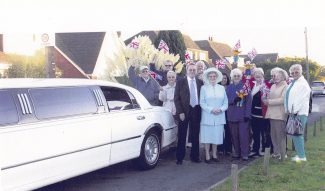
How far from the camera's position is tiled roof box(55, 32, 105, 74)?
3191 cm

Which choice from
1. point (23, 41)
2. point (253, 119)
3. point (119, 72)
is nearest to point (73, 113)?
point (253, 119)

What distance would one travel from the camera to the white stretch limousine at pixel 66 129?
5.43 metres

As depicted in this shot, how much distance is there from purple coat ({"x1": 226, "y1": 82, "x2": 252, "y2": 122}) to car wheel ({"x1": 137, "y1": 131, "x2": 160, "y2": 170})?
63.6 inches

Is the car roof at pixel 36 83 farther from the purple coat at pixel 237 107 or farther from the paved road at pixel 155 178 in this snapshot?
the purple coat at pixel 237 107

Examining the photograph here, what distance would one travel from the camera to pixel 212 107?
8688 mm

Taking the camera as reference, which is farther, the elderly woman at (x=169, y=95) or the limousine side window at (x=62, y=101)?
the elderly woman at (x=169, y=95)

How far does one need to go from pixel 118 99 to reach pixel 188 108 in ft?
5.12

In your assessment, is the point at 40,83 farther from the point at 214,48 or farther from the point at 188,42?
the point at 214,48

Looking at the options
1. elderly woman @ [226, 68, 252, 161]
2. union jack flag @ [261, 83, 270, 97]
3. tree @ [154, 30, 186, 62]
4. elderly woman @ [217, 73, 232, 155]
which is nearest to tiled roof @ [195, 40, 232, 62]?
tree @ [154, 30, 186, 62]

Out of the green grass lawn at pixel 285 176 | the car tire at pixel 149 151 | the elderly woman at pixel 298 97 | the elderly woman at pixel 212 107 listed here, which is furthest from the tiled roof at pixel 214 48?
the car tire at pixel 149 151

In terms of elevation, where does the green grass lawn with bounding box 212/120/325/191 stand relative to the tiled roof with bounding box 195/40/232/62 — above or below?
below

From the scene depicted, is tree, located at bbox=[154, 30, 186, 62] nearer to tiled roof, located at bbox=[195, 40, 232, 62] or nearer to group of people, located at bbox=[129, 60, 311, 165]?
tiled roof, located at bbox=[195, 40, 232, 62]

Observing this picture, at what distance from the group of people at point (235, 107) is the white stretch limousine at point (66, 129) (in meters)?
0.79

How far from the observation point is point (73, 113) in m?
6.47
